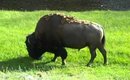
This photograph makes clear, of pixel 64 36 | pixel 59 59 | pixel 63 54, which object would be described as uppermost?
pixel 64 36

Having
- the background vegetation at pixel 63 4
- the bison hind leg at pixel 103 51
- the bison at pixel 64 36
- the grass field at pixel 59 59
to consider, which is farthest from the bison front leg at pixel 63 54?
the background vegetation at pixel 63 4

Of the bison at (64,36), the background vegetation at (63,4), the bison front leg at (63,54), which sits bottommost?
the background vegetation at (63,4)

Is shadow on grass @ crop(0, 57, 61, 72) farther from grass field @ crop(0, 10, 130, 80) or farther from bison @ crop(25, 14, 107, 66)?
bison @ crop(25, 14, 107, 66)

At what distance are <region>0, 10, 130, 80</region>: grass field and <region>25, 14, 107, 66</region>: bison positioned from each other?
40cm

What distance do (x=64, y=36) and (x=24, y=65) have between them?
4.71 feet

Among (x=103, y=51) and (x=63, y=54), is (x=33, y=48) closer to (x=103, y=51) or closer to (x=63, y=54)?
(x=63, y=54)

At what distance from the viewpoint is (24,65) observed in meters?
13.1

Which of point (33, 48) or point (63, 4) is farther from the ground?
point (33, 48)

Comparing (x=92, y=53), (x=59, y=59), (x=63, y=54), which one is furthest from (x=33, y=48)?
(x=92, y=53)

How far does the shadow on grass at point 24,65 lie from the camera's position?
41.0ft

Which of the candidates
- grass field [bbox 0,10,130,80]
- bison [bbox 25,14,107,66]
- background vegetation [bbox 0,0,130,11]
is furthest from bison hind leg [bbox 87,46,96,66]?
background vegetation [bbox 0,0,130,11]

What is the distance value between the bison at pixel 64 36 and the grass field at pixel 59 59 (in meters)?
0.40

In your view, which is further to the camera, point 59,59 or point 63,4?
point 63,4

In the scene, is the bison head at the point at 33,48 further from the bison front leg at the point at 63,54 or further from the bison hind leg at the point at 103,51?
the bison hind leg at the point at 103,51
